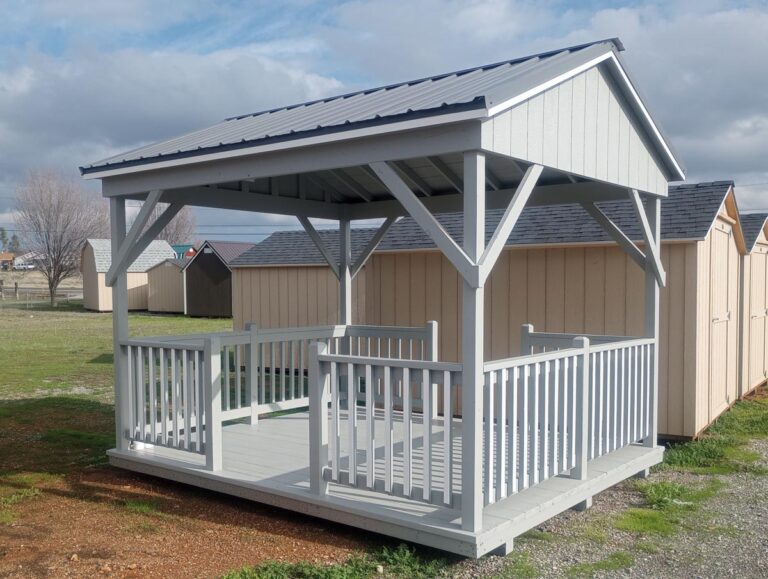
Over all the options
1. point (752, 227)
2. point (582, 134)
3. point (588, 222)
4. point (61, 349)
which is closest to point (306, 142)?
point (582, 134)

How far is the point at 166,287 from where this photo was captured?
99.5 ft

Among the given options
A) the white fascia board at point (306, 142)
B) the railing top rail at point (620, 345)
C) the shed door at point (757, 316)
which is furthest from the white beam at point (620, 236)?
the shed door at point (757, 316)

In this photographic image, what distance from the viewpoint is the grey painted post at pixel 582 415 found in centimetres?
515

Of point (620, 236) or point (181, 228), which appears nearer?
point (620, 236)

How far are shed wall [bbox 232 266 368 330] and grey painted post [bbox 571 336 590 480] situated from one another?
6.34m

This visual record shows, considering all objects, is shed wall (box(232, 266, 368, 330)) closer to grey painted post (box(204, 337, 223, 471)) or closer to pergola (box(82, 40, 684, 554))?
pergola (box(82, 40, 684, 554))

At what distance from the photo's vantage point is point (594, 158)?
5191 millimetres

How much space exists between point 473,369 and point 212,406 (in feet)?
7.40

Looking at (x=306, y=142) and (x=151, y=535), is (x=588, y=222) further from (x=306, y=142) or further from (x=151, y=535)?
(x=151, y=535)

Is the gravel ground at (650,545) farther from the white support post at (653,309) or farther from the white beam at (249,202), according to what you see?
the white beam at (249,202)

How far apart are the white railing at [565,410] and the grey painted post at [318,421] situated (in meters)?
1.07

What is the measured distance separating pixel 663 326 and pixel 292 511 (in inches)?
179

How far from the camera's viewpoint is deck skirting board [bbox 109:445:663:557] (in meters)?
4.11

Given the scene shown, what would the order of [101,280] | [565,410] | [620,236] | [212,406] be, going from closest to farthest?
[565,410]
[212,406]
[620,236]
[101,280]
